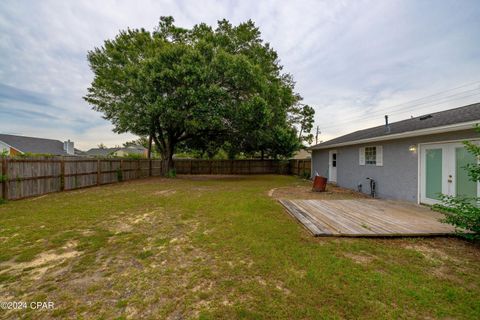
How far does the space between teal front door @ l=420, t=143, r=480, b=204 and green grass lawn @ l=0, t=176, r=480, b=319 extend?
252 cm

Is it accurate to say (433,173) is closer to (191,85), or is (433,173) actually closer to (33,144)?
(191,85)

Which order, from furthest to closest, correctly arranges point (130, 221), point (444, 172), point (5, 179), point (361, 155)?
1. point (361, 155)
2. point (5, 179)
3. point (444, 172)
4. point (130, 221)

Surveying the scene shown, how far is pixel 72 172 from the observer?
915 centimetres

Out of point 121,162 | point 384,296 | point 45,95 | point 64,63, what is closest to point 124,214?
point 384,296

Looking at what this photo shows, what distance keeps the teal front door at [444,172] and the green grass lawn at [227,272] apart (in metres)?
2.52

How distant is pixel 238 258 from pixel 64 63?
1419cm

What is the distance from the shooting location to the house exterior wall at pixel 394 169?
6.24m

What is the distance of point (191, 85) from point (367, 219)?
1068 cm

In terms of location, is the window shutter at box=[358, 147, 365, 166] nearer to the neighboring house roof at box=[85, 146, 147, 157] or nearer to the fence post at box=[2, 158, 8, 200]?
the fence post at box=[2, 158, 8, 200]

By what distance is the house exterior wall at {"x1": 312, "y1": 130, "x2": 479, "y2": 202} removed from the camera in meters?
6.24

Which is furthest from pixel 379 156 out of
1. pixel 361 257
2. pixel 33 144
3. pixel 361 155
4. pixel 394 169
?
pixel 33 144

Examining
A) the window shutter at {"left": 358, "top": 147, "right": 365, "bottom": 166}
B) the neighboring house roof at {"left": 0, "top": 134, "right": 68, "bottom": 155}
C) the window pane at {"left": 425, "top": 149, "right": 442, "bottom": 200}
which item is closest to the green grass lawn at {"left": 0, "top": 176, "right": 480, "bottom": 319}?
the window pane at {"left": 425, "top": 149, "right": 442, "bottom": 200}

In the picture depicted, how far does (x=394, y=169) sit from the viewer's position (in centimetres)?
723

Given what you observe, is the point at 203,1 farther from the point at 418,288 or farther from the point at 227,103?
the point at 418,288
